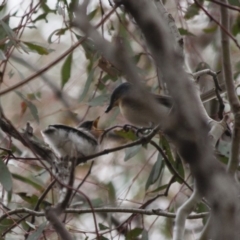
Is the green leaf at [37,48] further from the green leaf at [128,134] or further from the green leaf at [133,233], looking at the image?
the green leaf at [133,233]

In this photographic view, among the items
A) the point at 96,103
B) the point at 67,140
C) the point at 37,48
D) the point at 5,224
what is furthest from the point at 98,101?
the point at 5,224

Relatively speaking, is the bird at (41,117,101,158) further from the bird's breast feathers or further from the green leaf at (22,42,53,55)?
the green leaf at (22,42,53,55)

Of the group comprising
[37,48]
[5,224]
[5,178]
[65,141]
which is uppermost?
[37,48]

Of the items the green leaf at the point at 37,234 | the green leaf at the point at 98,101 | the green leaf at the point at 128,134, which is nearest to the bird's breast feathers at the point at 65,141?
the green leaf at the point at 128,134

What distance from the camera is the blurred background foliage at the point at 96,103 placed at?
9.27 feet

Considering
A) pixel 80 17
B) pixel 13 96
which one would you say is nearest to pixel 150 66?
pixel 13 96

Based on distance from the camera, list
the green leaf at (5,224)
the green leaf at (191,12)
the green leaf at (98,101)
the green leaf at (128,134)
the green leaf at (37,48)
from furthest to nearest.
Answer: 1. the green leaf at (191,12)
2. the green leaf at (98,101)
3. the green leaf at (37,48)
4. the green leaf at (128,134)
5. the green leaf at (5,224)

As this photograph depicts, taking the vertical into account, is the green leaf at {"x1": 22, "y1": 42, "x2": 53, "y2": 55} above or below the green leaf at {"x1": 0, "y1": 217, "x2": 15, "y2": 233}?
above

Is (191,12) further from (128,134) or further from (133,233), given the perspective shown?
(133,233)

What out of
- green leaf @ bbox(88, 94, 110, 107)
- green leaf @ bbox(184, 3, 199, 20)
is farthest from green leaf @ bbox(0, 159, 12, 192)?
green leaf @ bbox(184, 3, 199, 20)

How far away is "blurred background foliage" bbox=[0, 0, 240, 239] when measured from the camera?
2.83 metres

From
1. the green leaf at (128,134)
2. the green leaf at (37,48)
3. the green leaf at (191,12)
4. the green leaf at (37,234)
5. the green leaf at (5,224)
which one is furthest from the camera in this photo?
the green leaf at (191,12)

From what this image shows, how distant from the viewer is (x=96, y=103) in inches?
119

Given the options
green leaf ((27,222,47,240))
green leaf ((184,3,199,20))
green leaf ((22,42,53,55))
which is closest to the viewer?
green leaf ((27,222,47,240))
